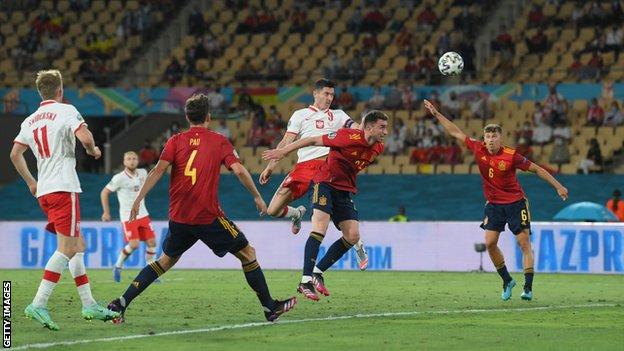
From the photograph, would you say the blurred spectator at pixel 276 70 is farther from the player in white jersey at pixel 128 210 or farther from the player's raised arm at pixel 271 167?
the player's raised arm at pixel 271 167

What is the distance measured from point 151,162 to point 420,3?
32.3ft

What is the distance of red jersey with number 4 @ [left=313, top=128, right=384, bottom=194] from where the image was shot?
15282 mm

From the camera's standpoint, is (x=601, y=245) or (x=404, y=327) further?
(x=601, y=245)

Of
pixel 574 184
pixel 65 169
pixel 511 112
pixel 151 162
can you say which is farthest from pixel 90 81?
pixel 65 169

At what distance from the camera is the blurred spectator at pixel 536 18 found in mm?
36500

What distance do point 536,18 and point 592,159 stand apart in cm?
659

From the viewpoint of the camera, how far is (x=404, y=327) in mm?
12398

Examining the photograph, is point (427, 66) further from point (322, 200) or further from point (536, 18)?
point (322, 200)

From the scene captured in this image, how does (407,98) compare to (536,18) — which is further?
(536,18)

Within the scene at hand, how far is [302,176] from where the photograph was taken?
56.8 ft

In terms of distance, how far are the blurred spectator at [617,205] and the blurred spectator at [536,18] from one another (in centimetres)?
846

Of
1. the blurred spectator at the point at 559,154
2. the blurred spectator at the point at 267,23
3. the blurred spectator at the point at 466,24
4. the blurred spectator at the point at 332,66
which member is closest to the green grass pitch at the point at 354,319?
the blurred spectator at the point at 559,154

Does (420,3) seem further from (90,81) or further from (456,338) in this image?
(456,338)

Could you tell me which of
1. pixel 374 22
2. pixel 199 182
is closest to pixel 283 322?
pixel 199 182
